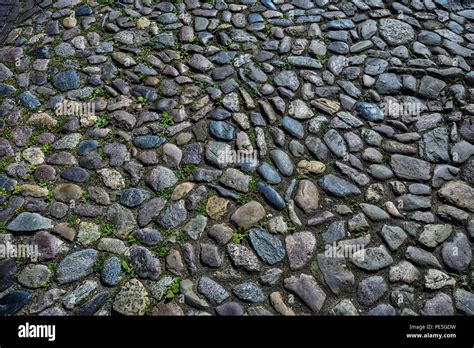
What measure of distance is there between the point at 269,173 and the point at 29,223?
2430 mm

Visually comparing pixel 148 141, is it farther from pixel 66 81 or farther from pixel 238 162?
pixel 66 81

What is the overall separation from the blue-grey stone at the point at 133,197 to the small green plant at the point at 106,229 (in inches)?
11.6

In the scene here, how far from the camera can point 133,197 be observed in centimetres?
477

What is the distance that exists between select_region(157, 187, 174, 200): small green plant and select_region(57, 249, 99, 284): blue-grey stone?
86cm

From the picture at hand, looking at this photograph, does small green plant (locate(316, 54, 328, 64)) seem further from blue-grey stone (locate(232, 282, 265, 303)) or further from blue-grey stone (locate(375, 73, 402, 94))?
blue-grey stone (locate(232, 282, 265, 303))

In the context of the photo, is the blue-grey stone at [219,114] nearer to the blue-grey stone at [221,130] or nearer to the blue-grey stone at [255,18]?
the blue-grey stone at [221,130]

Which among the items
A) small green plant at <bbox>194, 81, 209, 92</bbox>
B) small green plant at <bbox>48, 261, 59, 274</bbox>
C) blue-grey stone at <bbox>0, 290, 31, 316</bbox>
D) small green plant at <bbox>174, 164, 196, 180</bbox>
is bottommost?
blue-grey stone at <bbox>0, 290, 31, 316</bbox>

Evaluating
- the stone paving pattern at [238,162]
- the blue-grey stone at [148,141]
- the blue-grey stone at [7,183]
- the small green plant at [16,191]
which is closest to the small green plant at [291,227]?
the stone paving pattern at [238,162]

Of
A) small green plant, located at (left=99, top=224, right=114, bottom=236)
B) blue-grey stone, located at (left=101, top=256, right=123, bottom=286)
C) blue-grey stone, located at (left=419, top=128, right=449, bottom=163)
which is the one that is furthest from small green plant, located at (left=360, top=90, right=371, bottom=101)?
blue-grey stone, located at (left=101, top=256, right=123, bottom=286)

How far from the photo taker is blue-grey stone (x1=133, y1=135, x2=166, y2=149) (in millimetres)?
5234

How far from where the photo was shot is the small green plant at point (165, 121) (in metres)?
5.45

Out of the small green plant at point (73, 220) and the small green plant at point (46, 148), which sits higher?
the small green plant at point (46, 148)

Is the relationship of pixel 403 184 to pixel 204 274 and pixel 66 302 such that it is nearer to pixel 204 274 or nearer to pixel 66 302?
pixel 204 274
